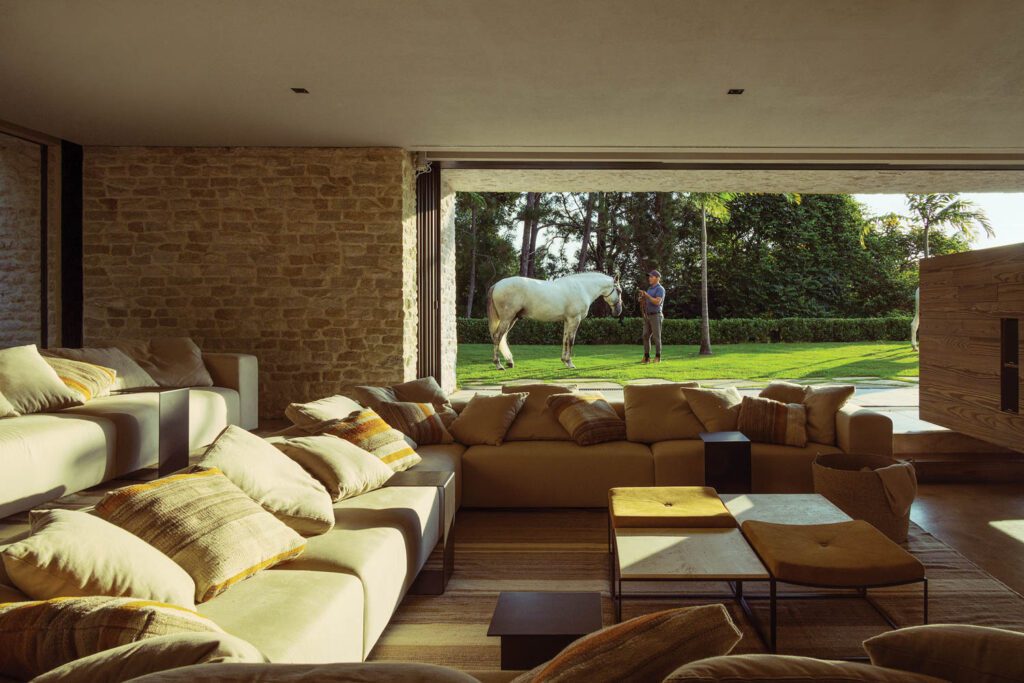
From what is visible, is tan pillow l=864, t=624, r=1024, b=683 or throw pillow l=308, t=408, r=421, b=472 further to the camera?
throw pillow l=308, t=408, r=421, b=472

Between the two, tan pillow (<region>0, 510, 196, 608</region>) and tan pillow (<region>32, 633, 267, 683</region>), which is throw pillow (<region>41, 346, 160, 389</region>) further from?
tan pillow (<region>32, 633, 267, 683</region>)

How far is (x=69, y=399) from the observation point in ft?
16.9

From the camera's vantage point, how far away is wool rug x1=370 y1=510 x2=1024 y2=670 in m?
2.97

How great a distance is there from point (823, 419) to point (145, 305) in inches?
265

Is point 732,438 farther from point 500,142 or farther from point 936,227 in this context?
point 936,227

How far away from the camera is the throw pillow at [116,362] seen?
5855mm

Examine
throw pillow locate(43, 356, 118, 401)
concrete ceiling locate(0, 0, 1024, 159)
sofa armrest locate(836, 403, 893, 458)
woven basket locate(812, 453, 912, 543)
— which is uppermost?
concrete ceiling locate(0, 0, 1024, 159)

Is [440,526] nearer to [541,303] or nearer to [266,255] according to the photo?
[266,255]

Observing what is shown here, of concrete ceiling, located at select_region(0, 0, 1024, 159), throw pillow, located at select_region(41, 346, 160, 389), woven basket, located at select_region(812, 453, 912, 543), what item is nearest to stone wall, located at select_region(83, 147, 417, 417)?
concrete ceiling, located at select_region(0, 0, 1024, 159)

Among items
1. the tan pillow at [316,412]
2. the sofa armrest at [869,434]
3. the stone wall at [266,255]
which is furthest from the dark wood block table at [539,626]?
the stone wall at [266,255]

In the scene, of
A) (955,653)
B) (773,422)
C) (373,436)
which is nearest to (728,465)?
(773,422)

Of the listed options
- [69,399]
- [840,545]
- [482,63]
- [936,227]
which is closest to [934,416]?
[840,545]

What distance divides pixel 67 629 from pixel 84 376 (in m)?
4.63

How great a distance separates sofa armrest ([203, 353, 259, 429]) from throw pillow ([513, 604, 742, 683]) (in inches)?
246
